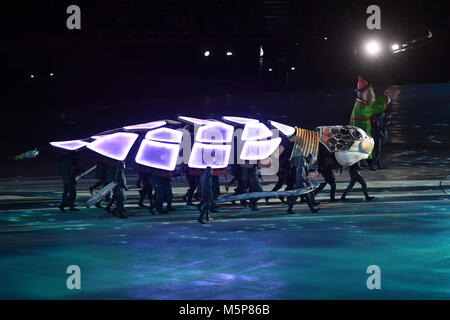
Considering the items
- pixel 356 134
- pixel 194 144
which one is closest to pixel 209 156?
pixel 194 144

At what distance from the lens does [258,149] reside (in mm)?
16031

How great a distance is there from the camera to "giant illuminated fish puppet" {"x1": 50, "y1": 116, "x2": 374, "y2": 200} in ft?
51.6

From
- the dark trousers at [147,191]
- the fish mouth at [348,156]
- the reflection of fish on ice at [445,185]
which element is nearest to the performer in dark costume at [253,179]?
the fish mouth at [348,156]

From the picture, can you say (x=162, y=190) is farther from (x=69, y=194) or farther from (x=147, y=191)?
(x=69, y=194)

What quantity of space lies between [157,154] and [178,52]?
2851cm

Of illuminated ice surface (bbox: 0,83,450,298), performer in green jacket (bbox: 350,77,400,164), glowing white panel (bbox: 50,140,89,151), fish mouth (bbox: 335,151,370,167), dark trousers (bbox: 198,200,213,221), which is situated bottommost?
illuminated ice surface (bbox: 0,83,450,298)

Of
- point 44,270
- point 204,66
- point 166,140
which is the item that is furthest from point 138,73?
point 44,270

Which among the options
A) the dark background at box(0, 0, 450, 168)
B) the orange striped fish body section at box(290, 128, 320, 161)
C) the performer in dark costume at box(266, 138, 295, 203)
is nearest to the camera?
the orange striped fish body section at box(290, 128, 320, 161)

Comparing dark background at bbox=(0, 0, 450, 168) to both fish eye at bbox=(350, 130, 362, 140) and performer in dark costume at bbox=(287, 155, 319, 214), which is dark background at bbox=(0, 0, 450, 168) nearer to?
fish eye at bbox=(350, 130, 362, 140)

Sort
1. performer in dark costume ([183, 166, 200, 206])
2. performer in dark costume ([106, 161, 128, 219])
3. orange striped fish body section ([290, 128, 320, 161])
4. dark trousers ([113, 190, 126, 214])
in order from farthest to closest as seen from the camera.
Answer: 1. performer in dark costume ([183, 166, 200, 206])
2. orange striped fish body section ([290, 128, 320, 161])
3. dark trousers ([113, 190, 126, 214])
4. performer in dark costume ([106, 161, 128, 219])

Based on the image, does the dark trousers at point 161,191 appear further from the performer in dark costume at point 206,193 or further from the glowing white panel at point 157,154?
the performer in dark costume at point 206,193

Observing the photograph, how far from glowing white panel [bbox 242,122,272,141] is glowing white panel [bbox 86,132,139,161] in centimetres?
230

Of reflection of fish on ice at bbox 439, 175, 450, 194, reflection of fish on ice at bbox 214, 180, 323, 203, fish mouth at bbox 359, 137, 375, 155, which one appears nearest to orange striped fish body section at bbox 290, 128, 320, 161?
reflection of fish on ice at bbox 214, 180, 323, 203

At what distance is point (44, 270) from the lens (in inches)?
466
